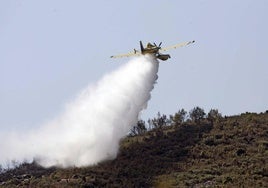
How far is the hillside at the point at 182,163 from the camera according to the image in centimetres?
10344

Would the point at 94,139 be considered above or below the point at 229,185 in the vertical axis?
above

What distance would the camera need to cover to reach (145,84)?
118500 mm

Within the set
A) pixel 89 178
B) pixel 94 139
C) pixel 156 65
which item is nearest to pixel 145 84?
pixel 156 65

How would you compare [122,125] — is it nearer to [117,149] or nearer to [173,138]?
[117,149]

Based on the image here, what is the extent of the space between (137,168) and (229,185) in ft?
64.4

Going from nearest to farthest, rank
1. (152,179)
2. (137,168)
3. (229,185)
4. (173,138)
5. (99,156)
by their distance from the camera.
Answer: (229,185) < (152,179) < (137,168) < (99,156) < (173,138)

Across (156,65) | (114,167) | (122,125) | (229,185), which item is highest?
(156,65)

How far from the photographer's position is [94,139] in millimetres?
118938

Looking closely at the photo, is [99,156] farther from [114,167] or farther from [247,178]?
[247,178]

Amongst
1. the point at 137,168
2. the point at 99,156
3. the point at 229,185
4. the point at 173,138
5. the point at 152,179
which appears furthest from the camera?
the point at 173,138

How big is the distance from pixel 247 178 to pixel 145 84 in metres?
27.4

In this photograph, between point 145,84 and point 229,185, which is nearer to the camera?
point 229,185

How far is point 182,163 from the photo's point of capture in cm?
11462

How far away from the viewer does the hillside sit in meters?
103
